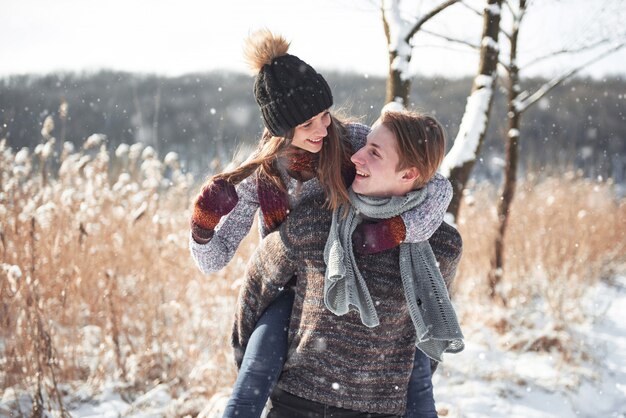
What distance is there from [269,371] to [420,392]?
51 centimetres

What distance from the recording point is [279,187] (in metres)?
1.81

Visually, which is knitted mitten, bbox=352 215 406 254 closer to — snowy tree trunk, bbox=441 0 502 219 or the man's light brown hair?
the man's light brown hair

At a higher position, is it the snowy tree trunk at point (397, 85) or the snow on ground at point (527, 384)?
the snowy tree trunk at point (397, 85)

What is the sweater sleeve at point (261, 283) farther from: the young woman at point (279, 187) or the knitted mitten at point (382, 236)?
the knitted mitten at point (382, 236)

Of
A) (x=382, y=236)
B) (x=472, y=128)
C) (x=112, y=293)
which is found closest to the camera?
(x=382, y=236)

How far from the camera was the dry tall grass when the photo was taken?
2.71m

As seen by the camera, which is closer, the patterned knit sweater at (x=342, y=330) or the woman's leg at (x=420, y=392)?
the patterned knit sweater at (x=342, y=330)

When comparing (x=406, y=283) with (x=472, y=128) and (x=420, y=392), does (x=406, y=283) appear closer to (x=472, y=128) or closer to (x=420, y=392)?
(x=420, y=392)

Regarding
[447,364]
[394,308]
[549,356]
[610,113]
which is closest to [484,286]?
[549,356]

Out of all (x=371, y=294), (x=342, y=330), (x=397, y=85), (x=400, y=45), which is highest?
(x=400, y=45)

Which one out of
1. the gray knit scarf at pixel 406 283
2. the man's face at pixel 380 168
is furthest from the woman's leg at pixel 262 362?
the man's face at pixel 380 168

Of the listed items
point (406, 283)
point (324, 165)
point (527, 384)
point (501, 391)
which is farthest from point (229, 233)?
point (527, 384)

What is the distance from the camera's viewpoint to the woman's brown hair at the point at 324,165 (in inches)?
67.1

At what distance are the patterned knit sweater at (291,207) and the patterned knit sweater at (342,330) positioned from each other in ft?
0.32
